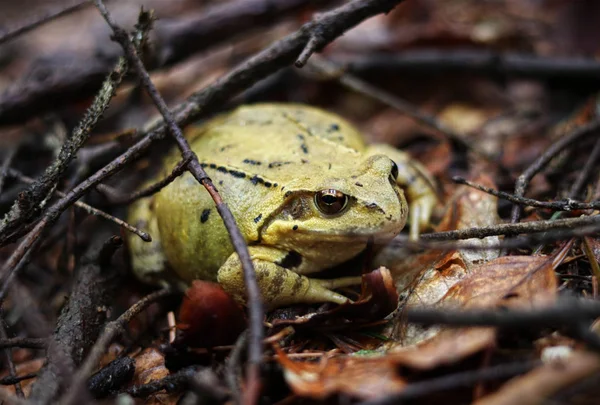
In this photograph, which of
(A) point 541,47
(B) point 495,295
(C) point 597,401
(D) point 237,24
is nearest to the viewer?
(C) point 597,401

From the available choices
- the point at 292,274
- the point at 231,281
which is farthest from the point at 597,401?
the point at 231,281

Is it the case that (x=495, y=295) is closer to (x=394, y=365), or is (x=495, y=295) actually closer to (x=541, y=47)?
(x=394, y=365)

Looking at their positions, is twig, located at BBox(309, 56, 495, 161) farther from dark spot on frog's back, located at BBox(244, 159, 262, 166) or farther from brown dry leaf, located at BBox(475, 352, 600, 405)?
brown dry leaf, located at BBox(475, 352, 600, 405)

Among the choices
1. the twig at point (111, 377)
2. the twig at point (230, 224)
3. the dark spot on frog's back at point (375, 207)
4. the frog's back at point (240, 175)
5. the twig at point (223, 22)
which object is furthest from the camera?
the twig at point (223, 22)

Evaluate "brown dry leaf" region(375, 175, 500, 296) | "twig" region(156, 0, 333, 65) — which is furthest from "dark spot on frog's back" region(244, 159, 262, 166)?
"twig" region(156, 0, 333, 65)

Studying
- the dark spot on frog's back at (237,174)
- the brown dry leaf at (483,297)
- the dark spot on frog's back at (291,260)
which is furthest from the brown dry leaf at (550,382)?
the dark spot on frog's back at (237,174)

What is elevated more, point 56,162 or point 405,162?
point 56,162

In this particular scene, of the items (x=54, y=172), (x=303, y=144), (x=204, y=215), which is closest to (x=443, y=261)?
(x=303, y=144)

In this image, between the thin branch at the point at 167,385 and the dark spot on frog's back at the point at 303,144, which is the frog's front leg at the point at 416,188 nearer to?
the dark spot on frog's back at the point at 303,144
